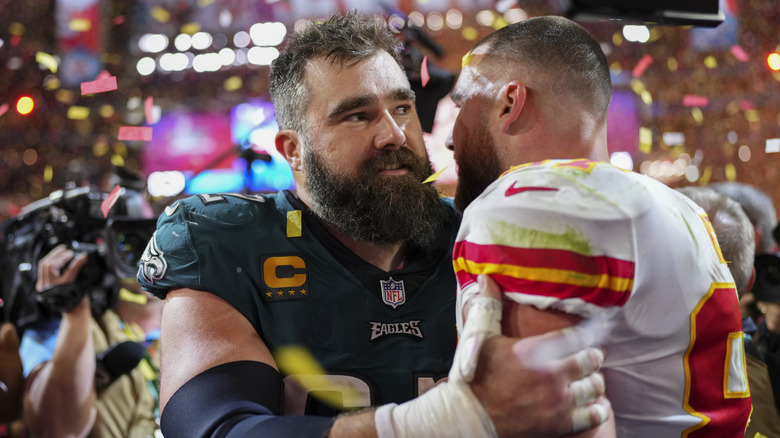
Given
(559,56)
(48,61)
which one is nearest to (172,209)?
(559,56)

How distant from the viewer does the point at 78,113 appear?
972 cm

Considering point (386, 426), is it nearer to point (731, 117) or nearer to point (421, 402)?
point (421, 402)

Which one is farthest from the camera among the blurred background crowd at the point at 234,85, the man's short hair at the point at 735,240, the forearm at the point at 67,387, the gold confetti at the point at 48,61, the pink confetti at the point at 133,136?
the blurred background crowd at the point at 234,85

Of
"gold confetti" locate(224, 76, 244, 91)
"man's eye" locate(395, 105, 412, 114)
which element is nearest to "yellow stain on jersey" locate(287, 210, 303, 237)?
"man's eye" locate(395, 105, 412, 114)

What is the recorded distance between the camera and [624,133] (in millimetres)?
8484

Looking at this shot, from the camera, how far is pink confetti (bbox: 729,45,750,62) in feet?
26.5

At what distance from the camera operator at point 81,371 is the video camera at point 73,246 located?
38 mm

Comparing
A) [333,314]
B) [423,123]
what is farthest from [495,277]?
[423,123]

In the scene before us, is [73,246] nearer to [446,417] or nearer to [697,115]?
[446,417]

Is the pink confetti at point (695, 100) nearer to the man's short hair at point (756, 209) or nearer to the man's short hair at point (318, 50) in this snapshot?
the man's short hair at point (756, 209)

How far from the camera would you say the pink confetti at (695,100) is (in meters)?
8.17

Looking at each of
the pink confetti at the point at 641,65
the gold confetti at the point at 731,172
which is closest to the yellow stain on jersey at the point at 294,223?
the pink confetti at the point at 641,65

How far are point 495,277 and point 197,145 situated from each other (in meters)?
8.98

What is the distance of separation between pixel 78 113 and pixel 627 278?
32.3ft
